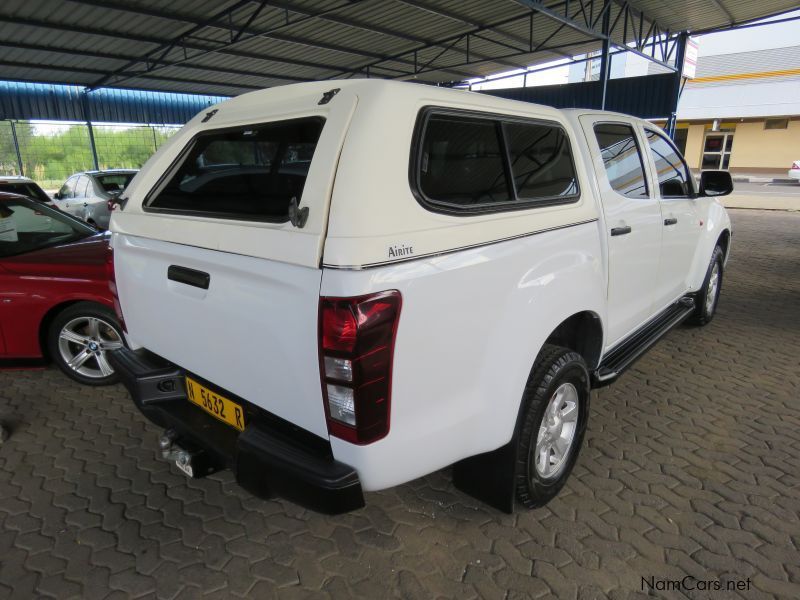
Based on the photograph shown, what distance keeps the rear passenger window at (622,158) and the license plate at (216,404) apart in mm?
2317

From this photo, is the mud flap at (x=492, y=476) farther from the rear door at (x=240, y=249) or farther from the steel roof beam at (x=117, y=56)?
the steel roof beam at (x=117, y=56)

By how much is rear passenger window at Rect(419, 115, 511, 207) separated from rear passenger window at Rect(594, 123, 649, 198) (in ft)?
3.32

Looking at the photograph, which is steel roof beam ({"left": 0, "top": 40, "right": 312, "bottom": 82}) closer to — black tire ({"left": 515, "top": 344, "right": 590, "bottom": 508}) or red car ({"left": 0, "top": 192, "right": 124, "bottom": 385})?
red car ({"left": 0, "top": 192, "right": 124, "bottom": 385})

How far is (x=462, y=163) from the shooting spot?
80.1 inches

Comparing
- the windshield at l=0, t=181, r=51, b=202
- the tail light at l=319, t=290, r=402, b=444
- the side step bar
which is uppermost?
the windshield at l=0, t=181, r=51, b=202

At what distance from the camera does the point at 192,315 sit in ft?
6.91

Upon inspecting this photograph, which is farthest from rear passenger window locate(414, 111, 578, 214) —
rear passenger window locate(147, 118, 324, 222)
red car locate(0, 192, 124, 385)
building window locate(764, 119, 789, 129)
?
building window locate(764, 119, 789, 129)

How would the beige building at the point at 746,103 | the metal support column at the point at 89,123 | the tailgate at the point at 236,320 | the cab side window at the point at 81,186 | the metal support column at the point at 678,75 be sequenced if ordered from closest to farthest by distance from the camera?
the tailgate at the point at 236,320, the cab side window at the point at 81,186, the metal support column at the point at 678,75, the metal support column at the point at 89,123, the beige building at the point at 746,103

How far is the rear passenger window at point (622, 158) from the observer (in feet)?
9.62

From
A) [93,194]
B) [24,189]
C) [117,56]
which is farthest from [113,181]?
[117,56]

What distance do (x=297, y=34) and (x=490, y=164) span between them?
12907 millimetres

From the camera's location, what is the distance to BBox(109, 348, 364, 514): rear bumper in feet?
5.53

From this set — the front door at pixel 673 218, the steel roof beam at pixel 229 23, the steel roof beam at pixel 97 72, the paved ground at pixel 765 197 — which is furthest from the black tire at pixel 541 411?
the steel roof beam at pixel 97 72

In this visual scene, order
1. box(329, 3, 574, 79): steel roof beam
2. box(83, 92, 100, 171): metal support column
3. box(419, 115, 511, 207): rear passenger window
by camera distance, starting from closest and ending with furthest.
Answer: box(419, 115, 511, 207): rear passenger window < box(329, 3, 574, 79): steel roof beam < box(83, 92, 100, 171): metal support column
